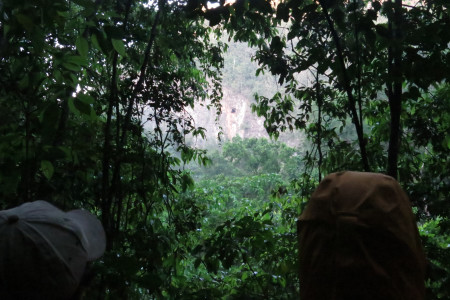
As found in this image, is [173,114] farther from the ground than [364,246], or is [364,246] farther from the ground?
[173,114]

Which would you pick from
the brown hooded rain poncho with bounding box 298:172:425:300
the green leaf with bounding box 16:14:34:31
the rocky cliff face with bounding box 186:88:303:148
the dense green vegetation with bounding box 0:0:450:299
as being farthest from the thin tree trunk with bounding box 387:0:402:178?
the rocky cliff face with bounding box 186:88:303:148

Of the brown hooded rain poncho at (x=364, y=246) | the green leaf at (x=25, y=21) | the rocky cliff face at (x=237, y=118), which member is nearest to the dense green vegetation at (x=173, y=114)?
the green leaf at (x=25, y=21)

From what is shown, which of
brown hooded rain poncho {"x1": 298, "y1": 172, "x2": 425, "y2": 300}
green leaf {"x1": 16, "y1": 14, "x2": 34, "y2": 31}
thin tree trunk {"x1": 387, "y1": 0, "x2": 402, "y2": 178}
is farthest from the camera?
thin tree trunk {"x1": 387, "y1": 0, "x2": 402, "y2": 178}

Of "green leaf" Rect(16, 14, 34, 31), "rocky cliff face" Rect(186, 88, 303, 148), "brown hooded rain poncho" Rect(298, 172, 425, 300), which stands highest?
"rocky cliff face" Rect(186, 88, 303, 148)

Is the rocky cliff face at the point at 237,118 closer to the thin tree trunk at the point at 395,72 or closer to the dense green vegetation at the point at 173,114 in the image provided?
the dense green vegetation at the point at 173,114

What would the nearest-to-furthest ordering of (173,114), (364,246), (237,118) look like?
(364,246), (173,114), (237,118)

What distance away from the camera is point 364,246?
62 centimetres

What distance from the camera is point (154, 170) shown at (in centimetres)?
227

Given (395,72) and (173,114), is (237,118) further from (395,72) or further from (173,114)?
(395,72)

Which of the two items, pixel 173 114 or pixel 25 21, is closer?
pixel 25 21

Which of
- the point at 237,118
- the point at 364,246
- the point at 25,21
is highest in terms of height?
the point at 237,118

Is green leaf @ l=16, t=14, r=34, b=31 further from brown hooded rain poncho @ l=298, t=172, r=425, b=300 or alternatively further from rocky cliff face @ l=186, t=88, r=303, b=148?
rocky cliff face @ l=186, t=88, r=303, b=148

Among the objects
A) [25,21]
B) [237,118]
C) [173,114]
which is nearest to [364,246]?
[25,21]

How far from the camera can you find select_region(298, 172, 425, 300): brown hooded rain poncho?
618mm
